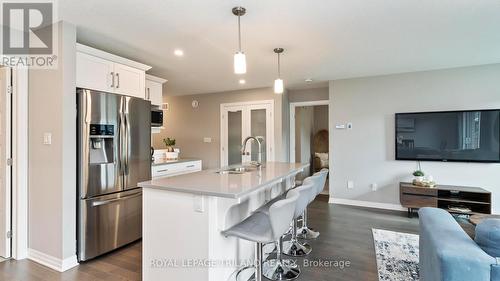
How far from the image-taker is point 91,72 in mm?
2742

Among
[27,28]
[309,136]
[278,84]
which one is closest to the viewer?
[27,28]

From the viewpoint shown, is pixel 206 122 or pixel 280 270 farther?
pixel 206 122

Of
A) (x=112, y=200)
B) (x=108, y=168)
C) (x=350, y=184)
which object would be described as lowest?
(x=350, y=184)

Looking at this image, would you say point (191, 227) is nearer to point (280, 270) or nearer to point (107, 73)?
point (280, 270)

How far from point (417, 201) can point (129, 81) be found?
450 cm

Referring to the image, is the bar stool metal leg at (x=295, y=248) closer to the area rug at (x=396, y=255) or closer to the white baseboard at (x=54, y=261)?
the area rug at (x=396, y=255)

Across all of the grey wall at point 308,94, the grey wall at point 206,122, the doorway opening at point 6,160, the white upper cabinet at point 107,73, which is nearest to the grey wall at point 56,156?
the white upper cabinet at point 107,73

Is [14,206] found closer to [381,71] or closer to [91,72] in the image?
[91,72]

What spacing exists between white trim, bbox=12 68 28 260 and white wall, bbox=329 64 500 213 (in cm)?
454

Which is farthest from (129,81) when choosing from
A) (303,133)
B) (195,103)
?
(303,133)

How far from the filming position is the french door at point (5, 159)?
263 cm

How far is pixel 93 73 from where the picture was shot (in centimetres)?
276

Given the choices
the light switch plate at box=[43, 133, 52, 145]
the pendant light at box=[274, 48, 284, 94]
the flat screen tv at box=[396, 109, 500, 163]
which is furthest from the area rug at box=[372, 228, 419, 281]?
the light switch plate at box=[43, 133, 52, 145]

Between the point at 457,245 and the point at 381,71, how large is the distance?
3.64 meters
